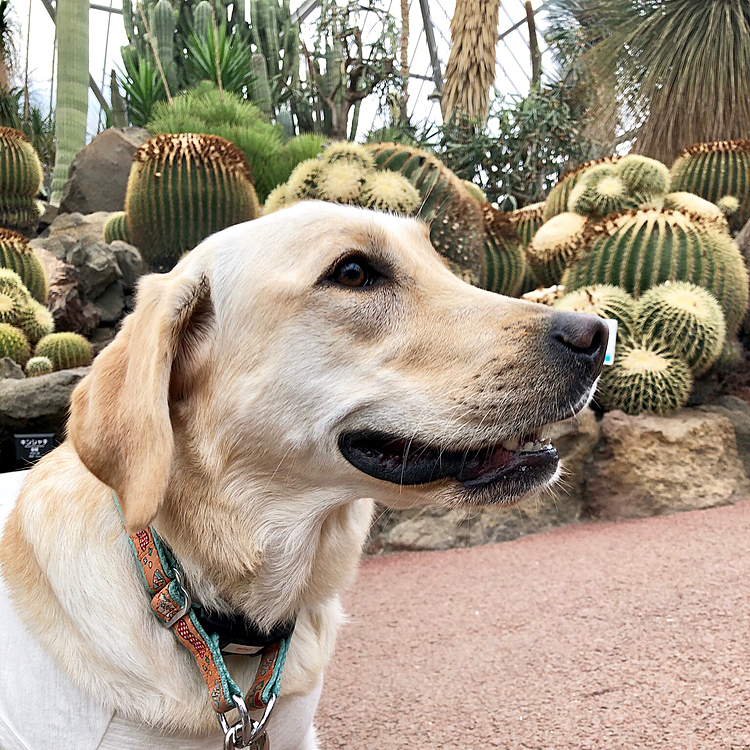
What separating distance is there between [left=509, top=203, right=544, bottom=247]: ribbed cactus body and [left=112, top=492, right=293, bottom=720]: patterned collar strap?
7.74 m

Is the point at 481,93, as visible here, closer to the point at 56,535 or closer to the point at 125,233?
the point at 125,233

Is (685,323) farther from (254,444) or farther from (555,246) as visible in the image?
(254,444)

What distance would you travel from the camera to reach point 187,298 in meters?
1.58

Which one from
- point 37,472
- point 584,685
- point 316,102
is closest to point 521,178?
point 316,102

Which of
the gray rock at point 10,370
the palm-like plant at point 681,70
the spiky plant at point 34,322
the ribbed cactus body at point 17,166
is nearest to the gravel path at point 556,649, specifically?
the gray rock at point 10,370

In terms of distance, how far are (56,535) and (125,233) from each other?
7.04 metres

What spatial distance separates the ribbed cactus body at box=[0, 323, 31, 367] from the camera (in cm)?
564

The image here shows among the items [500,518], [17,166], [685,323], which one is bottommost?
[500,518]

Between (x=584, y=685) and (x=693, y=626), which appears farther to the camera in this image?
(x=693, y=626)

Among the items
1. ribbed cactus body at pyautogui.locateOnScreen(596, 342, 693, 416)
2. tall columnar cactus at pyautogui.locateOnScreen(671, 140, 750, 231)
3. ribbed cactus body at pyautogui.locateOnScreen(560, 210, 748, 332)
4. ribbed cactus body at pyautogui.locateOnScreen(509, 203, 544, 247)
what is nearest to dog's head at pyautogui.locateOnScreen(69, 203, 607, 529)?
ribbed cactus body at pyautogui.locateOnScreen(596, 342, 693, 416)

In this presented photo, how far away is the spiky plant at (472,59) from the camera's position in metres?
12.5

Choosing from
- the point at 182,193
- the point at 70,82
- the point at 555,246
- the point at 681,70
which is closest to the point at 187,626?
the point at 182,193

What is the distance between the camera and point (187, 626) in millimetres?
1452

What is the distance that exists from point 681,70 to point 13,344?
11141 mm
